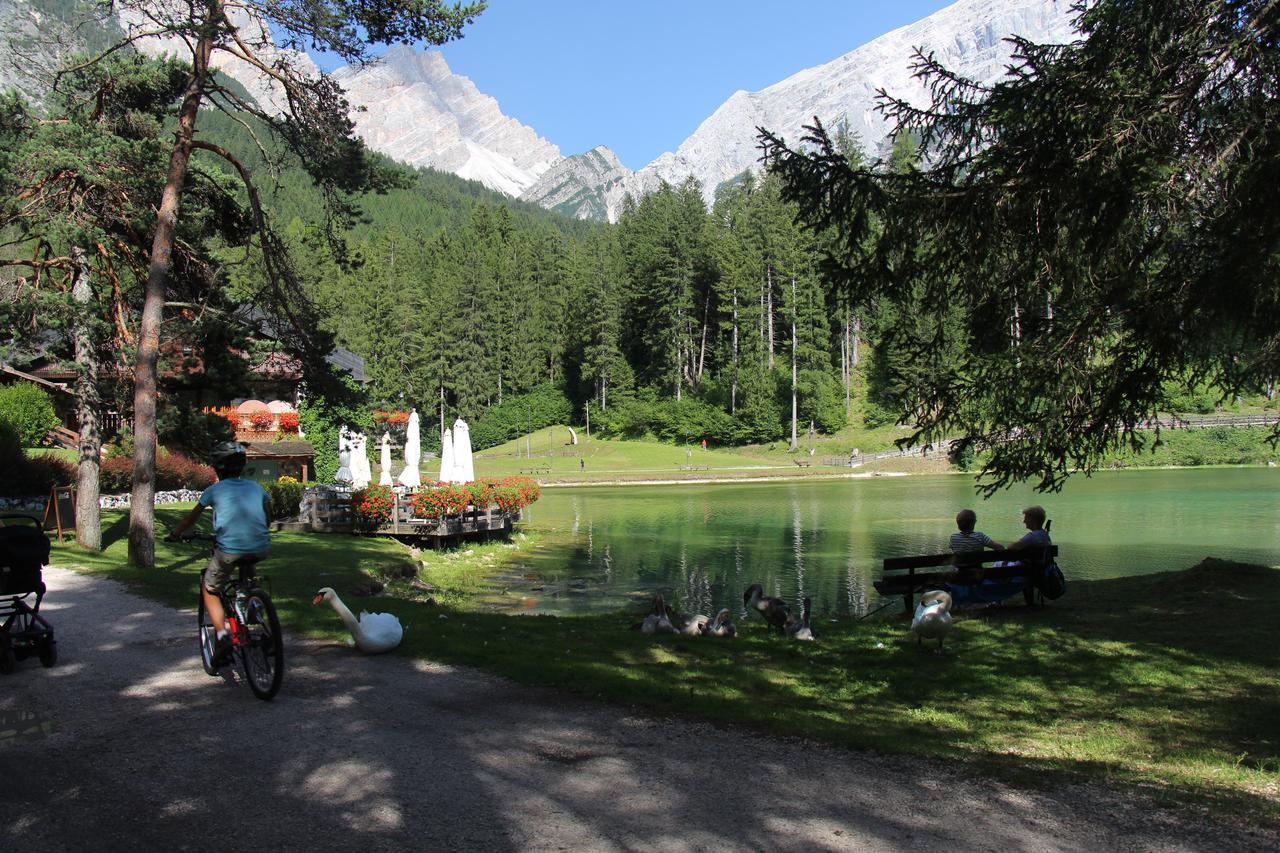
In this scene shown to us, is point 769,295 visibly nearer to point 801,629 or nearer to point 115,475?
point 115,475

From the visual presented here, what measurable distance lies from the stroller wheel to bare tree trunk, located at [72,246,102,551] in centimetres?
1119

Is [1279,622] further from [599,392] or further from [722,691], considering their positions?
[599,392]

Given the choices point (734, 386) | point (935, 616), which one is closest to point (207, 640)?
point (935, 616)

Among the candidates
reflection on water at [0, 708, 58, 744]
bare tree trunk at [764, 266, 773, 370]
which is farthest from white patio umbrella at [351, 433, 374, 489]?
bare tree trunk at [764, 266, 773, 370]

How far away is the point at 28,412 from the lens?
27.8m

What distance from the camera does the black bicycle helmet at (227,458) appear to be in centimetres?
755

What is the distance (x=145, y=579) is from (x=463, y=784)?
10791 mm

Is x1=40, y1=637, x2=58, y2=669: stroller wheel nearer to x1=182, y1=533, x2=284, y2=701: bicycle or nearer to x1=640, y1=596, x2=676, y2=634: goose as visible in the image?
x1=182, y1=533, x2=284, y2=701: bicycle

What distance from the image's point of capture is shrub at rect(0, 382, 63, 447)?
2728cm

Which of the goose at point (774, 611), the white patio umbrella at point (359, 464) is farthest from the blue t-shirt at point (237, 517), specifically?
the white patio umbrella at point (359, 464)

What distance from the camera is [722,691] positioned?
8.20m

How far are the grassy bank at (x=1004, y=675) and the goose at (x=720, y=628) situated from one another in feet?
0.80

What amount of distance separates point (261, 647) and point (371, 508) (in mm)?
19102

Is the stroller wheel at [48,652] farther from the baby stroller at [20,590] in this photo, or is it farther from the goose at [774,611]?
the goose at [774,611]
